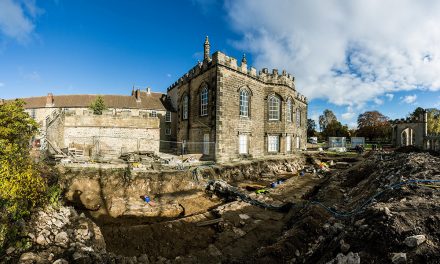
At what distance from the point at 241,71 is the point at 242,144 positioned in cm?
702

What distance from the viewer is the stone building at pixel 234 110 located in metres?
17.9

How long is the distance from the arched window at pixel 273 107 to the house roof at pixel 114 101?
17.2 metres

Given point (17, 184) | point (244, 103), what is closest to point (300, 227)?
point (17, 184)

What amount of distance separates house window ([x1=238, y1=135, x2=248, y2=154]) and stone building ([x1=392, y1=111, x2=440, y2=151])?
72.7 feet

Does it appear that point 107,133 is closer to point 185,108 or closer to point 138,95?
point 185,108

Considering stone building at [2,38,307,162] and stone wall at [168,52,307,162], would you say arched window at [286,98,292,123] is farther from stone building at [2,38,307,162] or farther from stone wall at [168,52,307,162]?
stone wall at [168,52,307,162]

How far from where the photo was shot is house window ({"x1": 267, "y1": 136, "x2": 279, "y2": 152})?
73.6ft

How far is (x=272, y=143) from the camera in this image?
2269 centimetres

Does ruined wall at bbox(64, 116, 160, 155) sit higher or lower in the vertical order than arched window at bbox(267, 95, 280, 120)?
lower

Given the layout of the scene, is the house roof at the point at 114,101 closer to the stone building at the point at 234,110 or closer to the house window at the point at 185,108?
the house window at the point at 185,108

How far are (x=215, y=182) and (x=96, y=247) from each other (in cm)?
844

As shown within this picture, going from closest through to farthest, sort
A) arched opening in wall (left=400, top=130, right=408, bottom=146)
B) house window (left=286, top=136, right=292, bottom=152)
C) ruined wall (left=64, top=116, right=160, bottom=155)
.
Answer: ruined wall (left=64, top=116, right=160, bottom=155) < house window (left=286, top=136, right=292, bottom=152) < arched opening in wall (left=400, top=130, right=408, bottom=146)

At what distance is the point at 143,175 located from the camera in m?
12.9

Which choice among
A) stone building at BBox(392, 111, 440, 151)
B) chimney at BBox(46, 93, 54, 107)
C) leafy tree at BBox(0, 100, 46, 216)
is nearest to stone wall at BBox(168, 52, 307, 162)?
leafy tree at BBox(0, 100, 46, 216)
